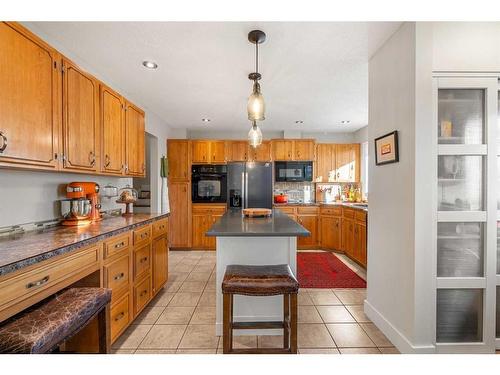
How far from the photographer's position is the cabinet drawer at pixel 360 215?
3.45 meters

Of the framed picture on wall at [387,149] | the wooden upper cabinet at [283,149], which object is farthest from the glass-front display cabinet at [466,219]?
the wooden upper cabinet at [283,149]

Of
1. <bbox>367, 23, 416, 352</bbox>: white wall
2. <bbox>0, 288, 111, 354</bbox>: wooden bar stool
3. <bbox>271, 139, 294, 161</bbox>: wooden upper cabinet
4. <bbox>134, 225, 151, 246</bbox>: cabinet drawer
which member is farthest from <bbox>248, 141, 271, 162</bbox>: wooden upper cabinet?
<bbox>0, 288, 111, 354</bbox>: wooden bar stool

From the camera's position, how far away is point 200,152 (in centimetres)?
468

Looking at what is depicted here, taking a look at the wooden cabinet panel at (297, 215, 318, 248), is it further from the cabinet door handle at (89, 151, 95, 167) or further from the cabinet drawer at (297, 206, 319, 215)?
the cabinet door handle at (89, 151, 95, 167)

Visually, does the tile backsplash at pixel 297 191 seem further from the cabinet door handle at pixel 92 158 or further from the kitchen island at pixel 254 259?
the cabinet door handle at pixel 92 158

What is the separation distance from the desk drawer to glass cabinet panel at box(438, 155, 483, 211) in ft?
7.83

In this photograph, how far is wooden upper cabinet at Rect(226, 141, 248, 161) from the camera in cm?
471

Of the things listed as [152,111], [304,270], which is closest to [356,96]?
[304,270]

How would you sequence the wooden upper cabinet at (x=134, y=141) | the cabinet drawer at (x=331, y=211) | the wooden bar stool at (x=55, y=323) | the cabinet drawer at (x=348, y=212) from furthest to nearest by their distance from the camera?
the cabinet drawer at (x=331, y=211)
the cabinet drawer at (x=348, y=212)
the wooden upper cabinet at (x=134, y=141)
the wooden bar stool at (x=55, y=323)

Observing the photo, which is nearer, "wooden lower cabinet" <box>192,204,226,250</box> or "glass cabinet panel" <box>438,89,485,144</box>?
"glass cabinet panel" <box>438,89,485,144</box>

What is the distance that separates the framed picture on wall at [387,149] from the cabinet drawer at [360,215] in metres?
1.63

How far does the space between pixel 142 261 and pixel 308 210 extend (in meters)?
3.25

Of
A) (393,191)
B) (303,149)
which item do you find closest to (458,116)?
(393,191)
